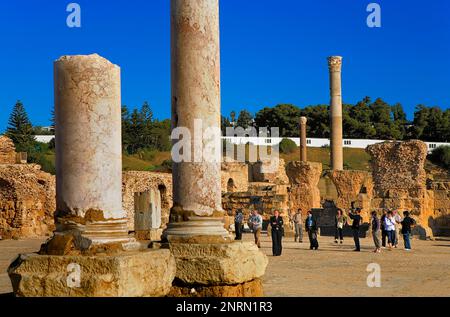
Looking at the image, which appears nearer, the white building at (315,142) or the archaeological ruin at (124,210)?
the archaeological ruin at (124,210)

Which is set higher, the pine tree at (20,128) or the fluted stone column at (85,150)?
the pine tree at (20,128)

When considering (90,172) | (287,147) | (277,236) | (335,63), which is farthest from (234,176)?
(287,147)

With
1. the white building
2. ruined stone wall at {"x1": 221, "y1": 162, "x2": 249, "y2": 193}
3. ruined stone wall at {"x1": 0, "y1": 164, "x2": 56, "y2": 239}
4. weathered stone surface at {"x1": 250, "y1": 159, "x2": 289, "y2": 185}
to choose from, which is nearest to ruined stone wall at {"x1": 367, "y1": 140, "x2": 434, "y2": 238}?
ruined stone wall at {"x1": 221, "y1": 162, "x2": 249, "y2": 193}

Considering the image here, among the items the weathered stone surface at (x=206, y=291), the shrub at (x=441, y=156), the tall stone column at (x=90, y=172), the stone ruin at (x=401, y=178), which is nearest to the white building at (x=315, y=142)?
the shrub at (x=441, y=156)

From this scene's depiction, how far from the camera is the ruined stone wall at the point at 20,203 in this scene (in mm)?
25423

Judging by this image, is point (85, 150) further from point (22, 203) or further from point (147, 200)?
point (22, 203)

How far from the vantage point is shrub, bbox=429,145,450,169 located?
241ft

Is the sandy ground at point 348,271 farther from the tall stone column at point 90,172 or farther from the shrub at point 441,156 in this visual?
the shrub at point 441,156

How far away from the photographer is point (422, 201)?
2908 centimetres

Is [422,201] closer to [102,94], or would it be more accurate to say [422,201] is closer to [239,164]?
[239,164]

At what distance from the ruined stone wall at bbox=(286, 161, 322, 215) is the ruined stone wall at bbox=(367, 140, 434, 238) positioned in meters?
4.86

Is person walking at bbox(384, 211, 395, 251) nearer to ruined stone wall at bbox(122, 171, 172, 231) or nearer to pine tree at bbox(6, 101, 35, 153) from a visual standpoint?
ruined stone wall at bbox(122, 171, 172, 231)

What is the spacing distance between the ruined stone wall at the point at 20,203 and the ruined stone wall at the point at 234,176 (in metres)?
13.8

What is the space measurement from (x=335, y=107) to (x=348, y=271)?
25.5 metres
